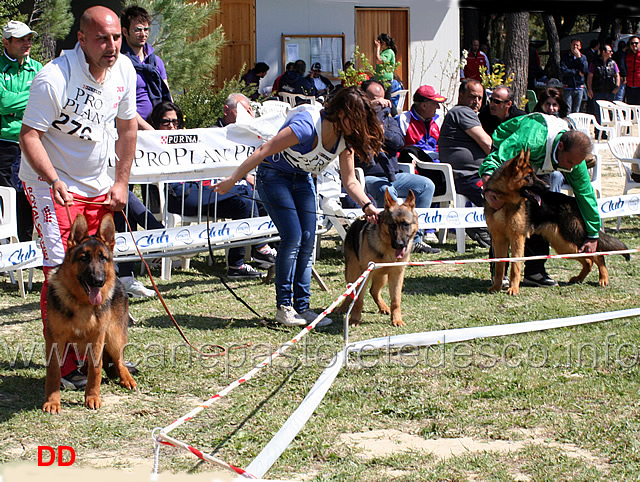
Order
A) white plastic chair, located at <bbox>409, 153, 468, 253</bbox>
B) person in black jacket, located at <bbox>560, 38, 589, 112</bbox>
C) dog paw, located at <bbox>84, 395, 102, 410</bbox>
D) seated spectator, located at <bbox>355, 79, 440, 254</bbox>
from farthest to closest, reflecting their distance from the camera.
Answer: person in black jacket, located at <bbox>560, 38, 589, 112</bbox>
white plastic chair, located at <bbox>409, 153, 468, 253</bbox>
seated spectator, located at <bbox>355, 79, 440, 254</bbox>
dog paw, located at <bbox>84, 395, 102, 410</bbox>

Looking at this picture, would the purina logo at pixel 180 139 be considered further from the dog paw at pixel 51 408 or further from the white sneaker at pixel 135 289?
the dog paw at pixel 51 408

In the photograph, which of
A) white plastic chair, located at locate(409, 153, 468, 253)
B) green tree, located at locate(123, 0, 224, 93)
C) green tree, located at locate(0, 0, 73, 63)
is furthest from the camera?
green tree, located at locate(123, 0, 224, 93)

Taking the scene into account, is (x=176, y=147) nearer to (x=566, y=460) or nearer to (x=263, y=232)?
(x=263, y=232)

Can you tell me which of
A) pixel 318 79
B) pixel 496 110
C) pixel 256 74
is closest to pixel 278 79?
pixel 256 74

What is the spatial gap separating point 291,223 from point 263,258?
247 cm

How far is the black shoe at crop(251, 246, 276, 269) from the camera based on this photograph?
756 cm

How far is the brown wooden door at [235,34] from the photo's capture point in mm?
18469

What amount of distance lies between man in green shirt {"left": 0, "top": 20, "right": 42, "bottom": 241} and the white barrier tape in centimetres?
385

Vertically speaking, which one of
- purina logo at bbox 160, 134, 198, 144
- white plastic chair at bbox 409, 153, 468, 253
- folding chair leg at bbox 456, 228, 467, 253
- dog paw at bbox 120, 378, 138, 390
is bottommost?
dog paw at bbox 120, 378, 138, 390

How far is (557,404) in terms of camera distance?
3881mm

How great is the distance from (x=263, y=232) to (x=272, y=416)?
3354 millimetres

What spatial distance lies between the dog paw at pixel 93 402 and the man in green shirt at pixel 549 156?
3867 mm

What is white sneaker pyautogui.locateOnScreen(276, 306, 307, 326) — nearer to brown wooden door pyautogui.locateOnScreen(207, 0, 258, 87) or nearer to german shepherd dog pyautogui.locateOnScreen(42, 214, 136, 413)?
german shepherd dog pyautogui.locateOnScreen(42, 214, 136, 413)

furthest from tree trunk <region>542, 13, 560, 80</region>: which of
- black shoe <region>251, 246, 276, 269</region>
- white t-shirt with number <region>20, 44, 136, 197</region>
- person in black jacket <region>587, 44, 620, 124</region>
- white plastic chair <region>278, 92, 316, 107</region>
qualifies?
white t-shirt with number <region>20, 44, 136, 197</region>
